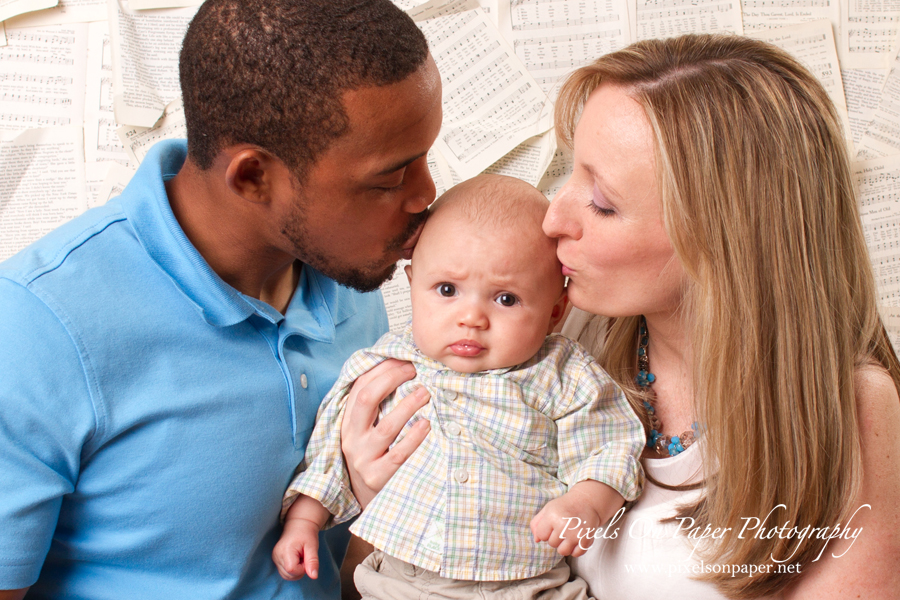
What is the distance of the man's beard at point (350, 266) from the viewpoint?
4.45ft

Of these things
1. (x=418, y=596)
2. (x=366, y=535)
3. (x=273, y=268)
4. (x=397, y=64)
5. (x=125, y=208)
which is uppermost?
(x=397, y=64)

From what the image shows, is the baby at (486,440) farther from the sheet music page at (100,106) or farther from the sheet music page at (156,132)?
the sheet music page at (100,106)

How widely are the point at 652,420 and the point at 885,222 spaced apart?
1.60 meters

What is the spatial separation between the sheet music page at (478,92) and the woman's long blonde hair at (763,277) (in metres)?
1.10

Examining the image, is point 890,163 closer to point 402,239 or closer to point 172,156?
point 402,239

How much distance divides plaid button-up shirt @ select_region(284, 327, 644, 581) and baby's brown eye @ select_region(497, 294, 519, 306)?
0.14 m

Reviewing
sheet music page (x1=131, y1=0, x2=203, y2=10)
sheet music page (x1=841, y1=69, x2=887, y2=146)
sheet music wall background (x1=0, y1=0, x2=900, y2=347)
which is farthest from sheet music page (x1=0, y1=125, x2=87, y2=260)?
sheet music page (x1=841, y1=69, x2=887, y2=146)

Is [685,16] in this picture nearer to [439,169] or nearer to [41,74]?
[439,169]

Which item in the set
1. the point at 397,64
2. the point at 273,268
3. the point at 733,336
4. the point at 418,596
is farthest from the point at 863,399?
the point at 273,268

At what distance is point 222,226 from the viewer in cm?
135

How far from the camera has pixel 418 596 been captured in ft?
4.24

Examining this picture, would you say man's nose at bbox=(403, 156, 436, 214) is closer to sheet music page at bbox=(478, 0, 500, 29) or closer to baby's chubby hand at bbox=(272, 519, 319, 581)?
baby's chubby hand at bbox=(272, 519, 319, 581)

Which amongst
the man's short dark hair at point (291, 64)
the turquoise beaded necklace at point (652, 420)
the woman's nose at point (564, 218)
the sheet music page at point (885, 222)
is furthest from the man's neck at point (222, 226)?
the sheet music page at point (885, 222)

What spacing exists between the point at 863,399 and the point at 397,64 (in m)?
1.11
